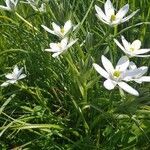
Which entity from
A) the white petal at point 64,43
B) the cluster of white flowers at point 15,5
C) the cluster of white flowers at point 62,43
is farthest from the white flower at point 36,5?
the white petal at point 64,43

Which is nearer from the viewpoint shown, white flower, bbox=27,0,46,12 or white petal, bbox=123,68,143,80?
white petal, bbox=123,68,143,80

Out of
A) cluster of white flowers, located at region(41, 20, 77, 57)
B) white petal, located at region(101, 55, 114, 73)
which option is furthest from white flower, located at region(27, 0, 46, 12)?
white petal, located at region(101, 55, 114, 73)

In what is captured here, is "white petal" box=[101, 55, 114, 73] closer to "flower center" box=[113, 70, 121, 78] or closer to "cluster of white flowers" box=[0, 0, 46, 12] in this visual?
"flower center" box=[113, 70, 121, 78]

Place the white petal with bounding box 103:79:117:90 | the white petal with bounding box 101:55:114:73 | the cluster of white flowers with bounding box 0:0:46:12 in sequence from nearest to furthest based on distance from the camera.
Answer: the white petal with bounding box 103:79:117:90, the white petal with bounding box 101:55:114:73, the cluster of white flowers with bounding box 0:0:46:12

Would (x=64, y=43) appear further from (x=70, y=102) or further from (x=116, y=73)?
(x=70, y=102)

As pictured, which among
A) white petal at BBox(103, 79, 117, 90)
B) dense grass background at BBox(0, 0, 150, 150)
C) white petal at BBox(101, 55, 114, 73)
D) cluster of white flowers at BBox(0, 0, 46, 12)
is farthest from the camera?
cluster of white flowers at BBox(0, 0, 46, 12)

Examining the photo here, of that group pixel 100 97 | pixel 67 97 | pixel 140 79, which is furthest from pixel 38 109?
pixel 140 79

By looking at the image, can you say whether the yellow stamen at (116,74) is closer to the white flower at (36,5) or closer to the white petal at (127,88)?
the white petal at (127,88)

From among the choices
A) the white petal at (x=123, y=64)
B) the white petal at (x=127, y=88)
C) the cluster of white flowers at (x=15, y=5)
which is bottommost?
the white petal at (x=127, y=88)

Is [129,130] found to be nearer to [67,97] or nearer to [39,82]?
[67,97]
